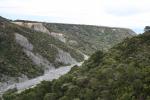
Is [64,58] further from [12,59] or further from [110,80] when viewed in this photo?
[110,80]

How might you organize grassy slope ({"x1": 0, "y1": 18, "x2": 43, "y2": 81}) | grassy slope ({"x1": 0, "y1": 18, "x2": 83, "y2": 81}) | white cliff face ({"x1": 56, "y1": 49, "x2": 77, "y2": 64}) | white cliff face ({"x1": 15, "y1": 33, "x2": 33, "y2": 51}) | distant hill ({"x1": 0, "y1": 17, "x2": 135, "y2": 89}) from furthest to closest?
white cliff face ({"x1": 56, "y1": 49, "x2": 77, "y2": 64}) < white cliff face ({"x1": 15, "y1": 33, "x2": 33, "y2": 51}) < grassy slope ({"x1": 0, "y1": 18, "x2": 83, "y2": 81}) < distant hill ({"x1": 0, "y1": 17, "x2": 135, "y2": 89}) < grassy slope ({"x1": 0, "y1": 18, "x2": 43, "y2": 81})

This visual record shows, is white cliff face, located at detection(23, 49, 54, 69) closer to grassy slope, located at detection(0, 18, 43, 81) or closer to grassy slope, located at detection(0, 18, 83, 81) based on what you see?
grassy slope, located at detection(0, 18, 83, 81)

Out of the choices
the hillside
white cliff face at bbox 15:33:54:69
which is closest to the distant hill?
white cliff face at bbox 15:33:54:69

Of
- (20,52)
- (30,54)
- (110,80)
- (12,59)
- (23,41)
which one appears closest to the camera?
(110,80)

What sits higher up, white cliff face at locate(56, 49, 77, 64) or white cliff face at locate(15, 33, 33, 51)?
white cliff face at locate(15, 33, 33, 51)

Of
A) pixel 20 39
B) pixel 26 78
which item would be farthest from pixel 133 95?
pixel 20 39

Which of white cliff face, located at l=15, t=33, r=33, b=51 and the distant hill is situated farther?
white cliff face, located at l=15, t=33, r=33, b=51

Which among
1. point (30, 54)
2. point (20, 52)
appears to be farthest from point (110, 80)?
point (30, 54)

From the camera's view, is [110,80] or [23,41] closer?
[110,80]
